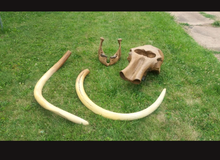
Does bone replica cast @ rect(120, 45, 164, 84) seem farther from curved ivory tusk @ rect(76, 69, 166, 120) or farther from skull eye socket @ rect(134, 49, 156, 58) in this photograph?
curved ivory tusk @ rect(76, 69, 166, 120)

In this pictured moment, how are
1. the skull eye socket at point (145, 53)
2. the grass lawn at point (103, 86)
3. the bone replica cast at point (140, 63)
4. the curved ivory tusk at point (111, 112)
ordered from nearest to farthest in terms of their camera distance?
the grass lawn at point (103, 86) → the curved ivory tusk at point (111, 112) → the bone replica cast at point (140, 63) → the skull eye socket at point (145, 53)

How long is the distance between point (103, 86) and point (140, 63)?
105cm

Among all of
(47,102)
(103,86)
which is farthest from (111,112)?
(47,102)

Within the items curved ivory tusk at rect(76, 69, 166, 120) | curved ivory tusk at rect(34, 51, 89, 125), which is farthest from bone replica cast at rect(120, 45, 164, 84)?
curved ivory tusk at rect(34, 51, 89, 125)

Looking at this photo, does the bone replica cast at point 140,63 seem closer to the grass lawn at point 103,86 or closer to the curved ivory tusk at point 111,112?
the grass lawn at point 103,86

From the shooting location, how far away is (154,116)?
3.35 meters

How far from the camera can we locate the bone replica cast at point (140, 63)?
3.61 metres

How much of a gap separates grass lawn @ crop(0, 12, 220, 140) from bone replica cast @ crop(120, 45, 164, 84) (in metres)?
0.42

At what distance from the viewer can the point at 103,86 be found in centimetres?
400

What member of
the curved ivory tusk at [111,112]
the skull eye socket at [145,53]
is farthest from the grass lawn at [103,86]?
the skull eye socket at [145,53]

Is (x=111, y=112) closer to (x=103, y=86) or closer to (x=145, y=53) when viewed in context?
(x=103, y=86)

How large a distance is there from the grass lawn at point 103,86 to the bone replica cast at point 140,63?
16.6 inches

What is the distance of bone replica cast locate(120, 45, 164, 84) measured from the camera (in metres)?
3.61

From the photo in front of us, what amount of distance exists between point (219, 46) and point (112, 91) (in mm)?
4713
